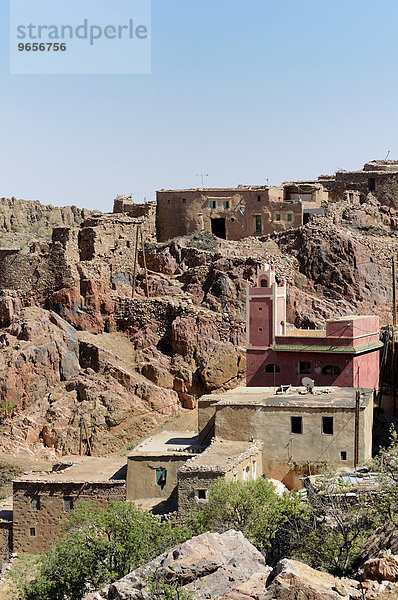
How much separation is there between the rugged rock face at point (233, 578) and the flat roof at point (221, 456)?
20.7 ft

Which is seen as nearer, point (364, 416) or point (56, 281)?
point (364, 416)

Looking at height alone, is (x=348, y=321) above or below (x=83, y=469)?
above

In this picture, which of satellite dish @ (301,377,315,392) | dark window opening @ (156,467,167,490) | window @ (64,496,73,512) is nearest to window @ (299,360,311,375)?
satellite dish @ (301,377,315,392)

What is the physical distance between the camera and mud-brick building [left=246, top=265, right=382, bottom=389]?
4325 cm

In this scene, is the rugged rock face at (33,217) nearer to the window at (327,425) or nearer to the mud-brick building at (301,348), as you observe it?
the mud-brick building at (301,348)

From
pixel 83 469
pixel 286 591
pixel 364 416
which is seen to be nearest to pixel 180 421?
pixel 83 469

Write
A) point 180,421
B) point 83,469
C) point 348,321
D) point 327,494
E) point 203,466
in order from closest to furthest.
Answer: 1. point 327,494
2. point 203,466
3. point 83,469
4. point 348,321
5. point 180,421

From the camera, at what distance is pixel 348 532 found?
26.3 meters

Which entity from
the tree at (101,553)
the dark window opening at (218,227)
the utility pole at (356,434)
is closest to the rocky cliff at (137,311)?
the dark window opening at (218,227)

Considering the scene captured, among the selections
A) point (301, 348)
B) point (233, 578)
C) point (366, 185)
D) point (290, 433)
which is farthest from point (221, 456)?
point (366, 185)

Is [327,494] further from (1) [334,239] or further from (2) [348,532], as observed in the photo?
(1) [334,239]

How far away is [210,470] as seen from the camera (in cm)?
3253

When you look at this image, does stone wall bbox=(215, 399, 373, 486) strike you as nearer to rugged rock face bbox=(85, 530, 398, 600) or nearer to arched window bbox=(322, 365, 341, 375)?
arched window bbox=(322, 365, 341, 375)

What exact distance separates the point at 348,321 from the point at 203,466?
13.2m
